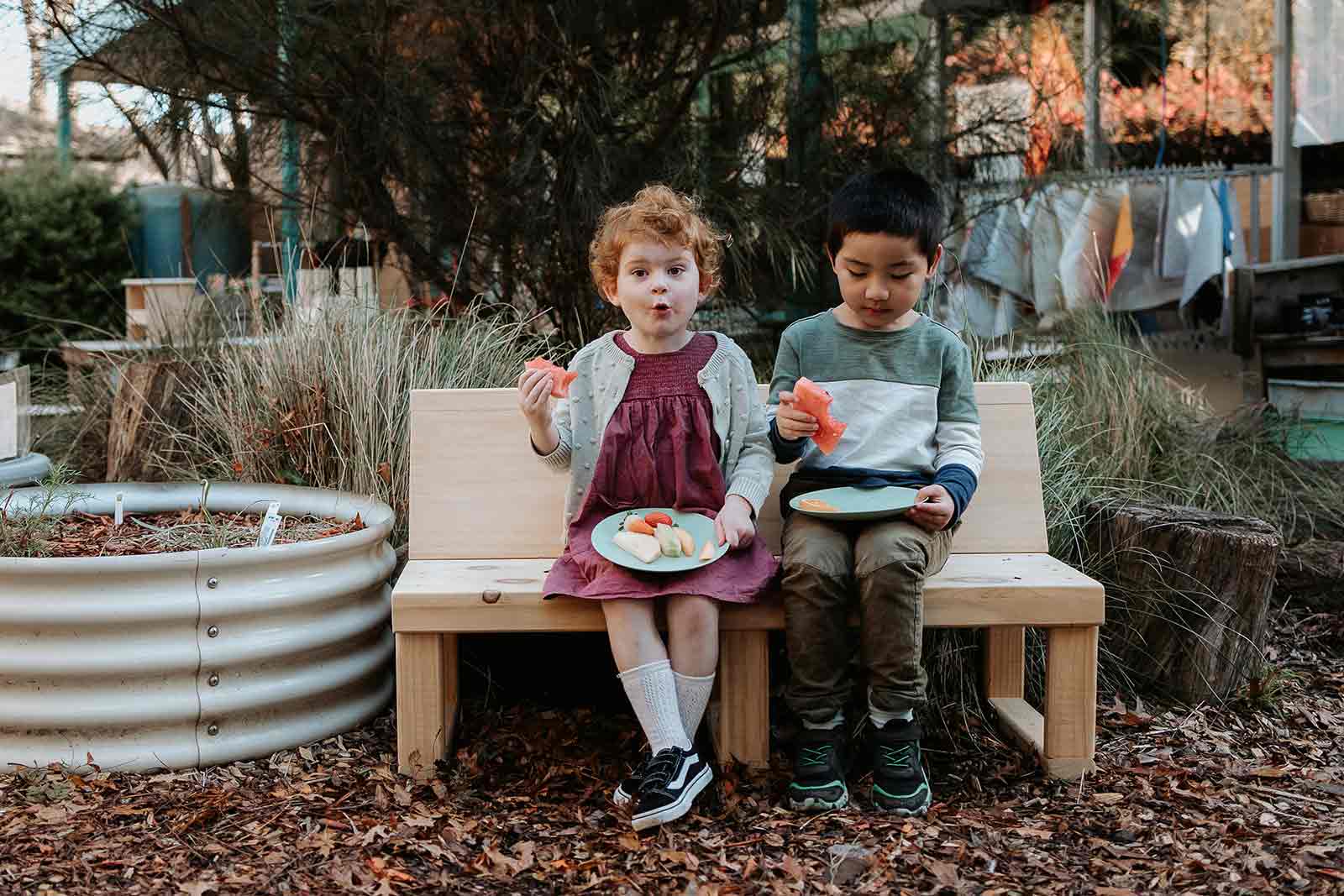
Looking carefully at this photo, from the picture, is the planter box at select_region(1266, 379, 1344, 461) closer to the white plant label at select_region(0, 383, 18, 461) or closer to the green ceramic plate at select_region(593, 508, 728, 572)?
the green ceramic plate at select_region(593, 508, 728, 572)

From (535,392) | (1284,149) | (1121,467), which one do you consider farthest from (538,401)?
(1284,149)

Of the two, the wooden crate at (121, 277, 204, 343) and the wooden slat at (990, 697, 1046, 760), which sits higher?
the wooden crate at (121, 277, 204, 343)

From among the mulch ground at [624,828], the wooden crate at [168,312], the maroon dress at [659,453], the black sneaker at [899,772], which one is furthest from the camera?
the wooden crate at [168,312]

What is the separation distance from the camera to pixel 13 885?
209cm

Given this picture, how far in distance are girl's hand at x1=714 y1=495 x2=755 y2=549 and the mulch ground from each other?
0.48m

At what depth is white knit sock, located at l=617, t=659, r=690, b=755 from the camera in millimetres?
2422

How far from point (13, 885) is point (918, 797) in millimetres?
1598

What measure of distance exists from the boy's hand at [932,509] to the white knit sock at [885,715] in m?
0.36

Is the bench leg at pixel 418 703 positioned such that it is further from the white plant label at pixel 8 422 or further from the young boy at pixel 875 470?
the white plant label at pixel 8 422

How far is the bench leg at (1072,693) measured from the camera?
2.61 metres

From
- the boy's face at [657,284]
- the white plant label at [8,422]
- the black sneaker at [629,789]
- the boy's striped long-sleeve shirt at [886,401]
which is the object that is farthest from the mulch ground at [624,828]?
the white plant label at [8,422]

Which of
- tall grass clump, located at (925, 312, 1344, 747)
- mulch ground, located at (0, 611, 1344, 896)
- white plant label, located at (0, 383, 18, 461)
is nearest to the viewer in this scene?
mulch ground, located at (0, 611, 1344, 896)

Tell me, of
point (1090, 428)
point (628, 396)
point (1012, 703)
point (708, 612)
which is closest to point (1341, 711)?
point (1012, 703)

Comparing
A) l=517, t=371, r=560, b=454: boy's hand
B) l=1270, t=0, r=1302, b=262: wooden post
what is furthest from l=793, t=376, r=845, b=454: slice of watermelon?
l=1270, t=0, r=1302, b=262: wooden post
